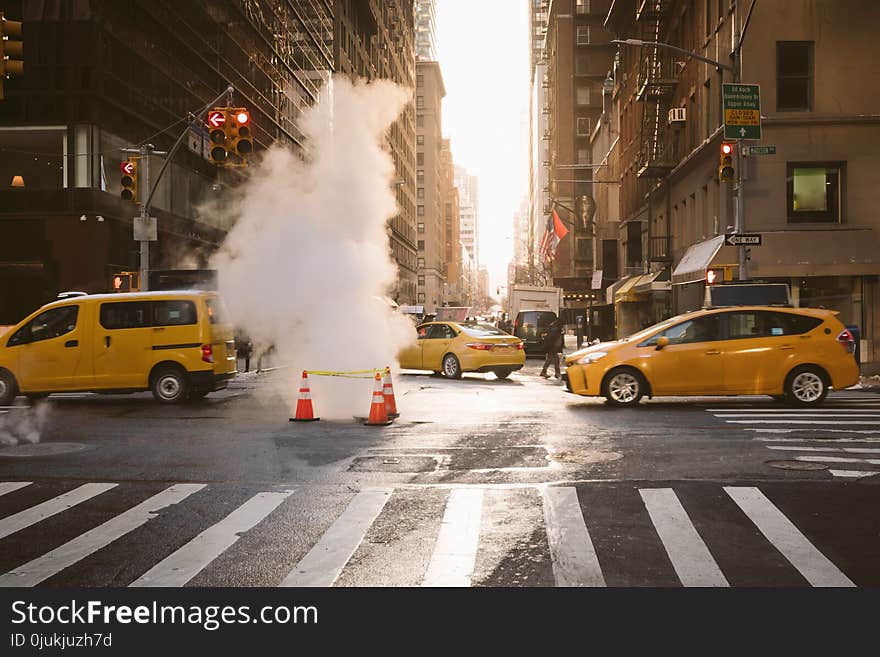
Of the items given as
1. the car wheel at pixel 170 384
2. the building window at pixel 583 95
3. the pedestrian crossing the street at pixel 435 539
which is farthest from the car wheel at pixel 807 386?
the building window at pixel 583 95

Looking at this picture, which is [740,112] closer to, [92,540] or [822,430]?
[822,430]

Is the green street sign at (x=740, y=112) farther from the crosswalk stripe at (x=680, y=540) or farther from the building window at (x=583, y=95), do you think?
the building window at (x=583, y=95)

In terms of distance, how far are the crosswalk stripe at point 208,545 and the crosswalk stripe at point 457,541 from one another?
1547mm

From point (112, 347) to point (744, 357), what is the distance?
11279mm

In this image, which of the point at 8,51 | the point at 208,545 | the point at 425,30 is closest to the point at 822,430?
the point at 208,545

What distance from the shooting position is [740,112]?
795 inches

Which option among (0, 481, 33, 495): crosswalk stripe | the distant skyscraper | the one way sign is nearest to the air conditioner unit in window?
the one way sign

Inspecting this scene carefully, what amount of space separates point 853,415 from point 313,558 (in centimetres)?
1055

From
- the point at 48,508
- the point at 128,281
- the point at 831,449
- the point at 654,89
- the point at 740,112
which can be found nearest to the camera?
the point at 48,508

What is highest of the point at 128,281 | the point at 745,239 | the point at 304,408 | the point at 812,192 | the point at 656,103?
the point at 656,103

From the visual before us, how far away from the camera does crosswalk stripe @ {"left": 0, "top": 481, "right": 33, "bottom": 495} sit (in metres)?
8.32

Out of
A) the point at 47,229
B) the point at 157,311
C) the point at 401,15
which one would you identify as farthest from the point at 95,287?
the point at 401,15

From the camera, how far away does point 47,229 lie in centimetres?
3092

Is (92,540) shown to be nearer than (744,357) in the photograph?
Yes
